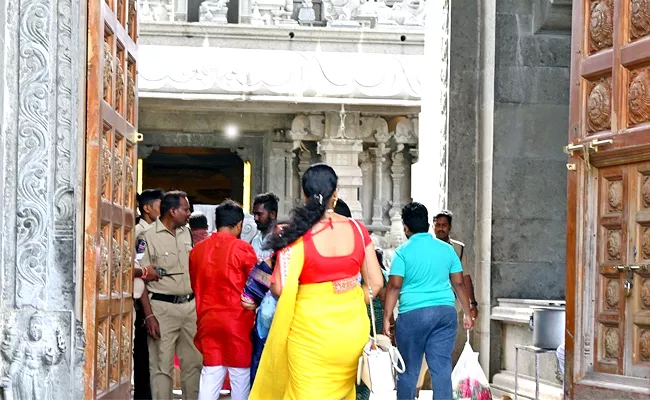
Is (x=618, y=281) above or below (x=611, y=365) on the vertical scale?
above

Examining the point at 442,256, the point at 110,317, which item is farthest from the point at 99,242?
the point at 442,256

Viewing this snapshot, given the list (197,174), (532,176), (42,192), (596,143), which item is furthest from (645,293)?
(197,174)

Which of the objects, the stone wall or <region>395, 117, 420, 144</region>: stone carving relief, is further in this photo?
<region>395, 117, 420, 144</region>: stone carving relief

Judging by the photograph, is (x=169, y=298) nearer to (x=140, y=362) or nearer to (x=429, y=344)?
(x=140, y=362)

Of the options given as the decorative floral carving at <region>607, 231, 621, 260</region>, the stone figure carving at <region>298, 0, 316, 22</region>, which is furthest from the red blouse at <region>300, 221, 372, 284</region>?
the stone figure carving at <region>298, 0, 316, 22</region>

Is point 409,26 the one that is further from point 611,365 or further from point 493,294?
point 611,365

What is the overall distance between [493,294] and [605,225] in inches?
185

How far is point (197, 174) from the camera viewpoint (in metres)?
25.3

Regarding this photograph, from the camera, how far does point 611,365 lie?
7.39 meters

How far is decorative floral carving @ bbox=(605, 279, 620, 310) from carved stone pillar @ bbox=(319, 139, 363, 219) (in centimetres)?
1266

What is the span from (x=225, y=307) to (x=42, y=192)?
270cm

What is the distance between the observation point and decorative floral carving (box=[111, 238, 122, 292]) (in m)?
7.64

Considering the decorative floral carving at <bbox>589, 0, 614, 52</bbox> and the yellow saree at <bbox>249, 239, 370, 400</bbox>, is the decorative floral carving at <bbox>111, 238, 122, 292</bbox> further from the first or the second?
the decorative floral carving at <bbox>589, 0, 614, 52</bbox>

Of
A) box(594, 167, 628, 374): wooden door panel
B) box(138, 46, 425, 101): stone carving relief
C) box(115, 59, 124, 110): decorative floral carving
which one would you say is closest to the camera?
box(594, 167, 628, 374): wooden door panel
